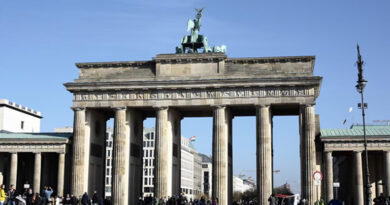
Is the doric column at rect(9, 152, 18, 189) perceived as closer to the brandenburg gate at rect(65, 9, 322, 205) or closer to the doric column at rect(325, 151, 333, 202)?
the brandenburg gate at rect(65, 9, 322, 205)

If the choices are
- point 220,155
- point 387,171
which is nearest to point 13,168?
point 220,155

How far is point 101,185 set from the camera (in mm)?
67938

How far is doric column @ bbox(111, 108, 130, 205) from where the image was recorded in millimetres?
61688

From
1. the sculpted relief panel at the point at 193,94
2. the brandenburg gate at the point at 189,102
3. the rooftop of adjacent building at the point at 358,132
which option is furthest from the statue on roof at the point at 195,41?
the rooftop of adjacent building at the point at 358,132

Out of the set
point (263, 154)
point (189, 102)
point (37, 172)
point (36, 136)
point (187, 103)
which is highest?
point (189, 102)

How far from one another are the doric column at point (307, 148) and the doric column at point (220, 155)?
8.53 metres

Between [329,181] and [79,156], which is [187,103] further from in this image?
[329,181]

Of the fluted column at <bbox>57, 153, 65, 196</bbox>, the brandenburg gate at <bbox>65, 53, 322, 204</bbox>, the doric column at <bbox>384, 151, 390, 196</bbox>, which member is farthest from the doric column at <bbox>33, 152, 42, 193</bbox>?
the doric column at <bbox>384, 151, 390, 196</bbox>

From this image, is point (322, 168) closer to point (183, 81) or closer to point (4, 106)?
point (183, 81)

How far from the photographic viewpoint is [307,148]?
192ft

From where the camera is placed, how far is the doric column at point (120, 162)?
61.7m

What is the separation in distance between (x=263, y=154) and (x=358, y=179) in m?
10.5

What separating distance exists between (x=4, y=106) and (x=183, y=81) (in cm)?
4929

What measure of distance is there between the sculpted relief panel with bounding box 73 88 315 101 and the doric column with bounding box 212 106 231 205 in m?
1.97
